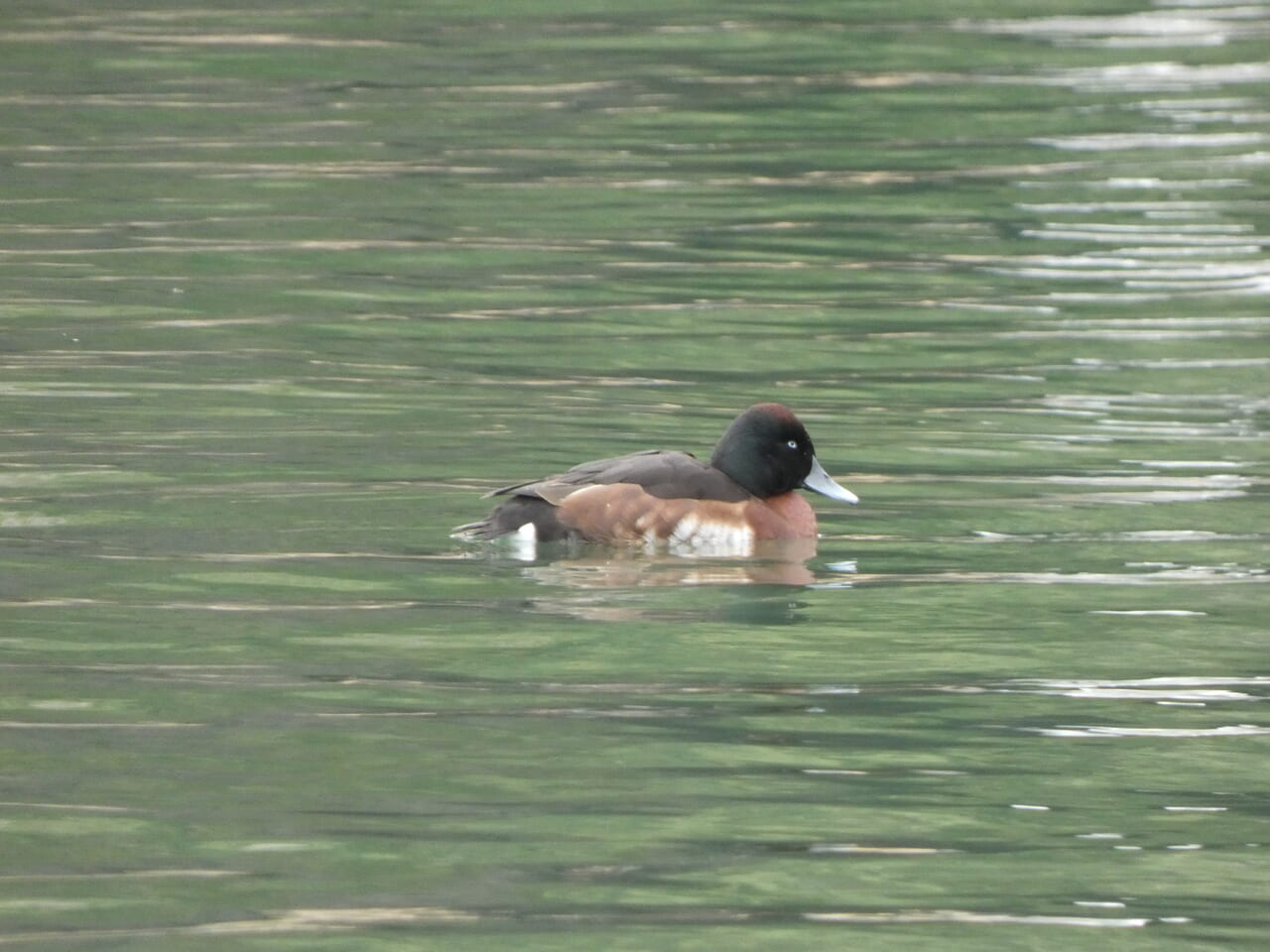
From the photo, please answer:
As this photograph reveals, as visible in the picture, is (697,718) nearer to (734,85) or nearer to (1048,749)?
(1048,749)

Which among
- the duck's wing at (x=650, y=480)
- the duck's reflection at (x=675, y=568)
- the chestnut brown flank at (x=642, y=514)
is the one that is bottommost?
the duck's reflection at (x=675, y=568)

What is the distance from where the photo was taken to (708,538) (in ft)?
33.9

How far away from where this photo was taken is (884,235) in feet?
57.3

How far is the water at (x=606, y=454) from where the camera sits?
22.9 feet

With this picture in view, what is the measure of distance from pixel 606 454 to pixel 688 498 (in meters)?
1.60

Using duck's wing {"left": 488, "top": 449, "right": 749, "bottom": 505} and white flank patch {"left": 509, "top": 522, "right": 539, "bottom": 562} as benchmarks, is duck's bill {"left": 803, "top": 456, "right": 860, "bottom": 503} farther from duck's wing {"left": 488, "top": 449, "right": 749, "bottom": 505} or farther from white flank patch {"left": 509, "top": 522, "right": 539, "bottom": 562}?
white flank patch {"left": 509, "top": 522, "right": 539, "bottom": 562}

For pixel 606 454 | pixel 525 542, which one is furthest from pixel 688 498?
pixel 606 454

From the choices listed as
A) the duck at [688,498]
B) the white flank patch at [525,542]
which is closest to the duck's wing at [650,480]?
the duck at [688,498]

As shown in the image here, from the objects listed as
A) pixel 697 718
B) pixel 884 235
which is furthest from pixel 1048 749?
pixel 884 235

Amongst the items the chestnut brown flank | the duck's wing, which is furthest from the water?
the duck's wing

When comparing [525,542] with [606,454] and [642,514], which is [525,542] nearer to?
[642,514]

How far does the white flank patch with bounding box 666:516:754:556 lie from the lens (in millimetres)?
10258

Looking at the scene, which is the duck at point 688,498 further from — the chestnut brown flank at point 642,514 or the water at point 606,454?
the water at point 606,454

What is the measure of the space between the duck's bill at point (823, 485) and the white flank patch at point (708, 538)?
383 millimetres
